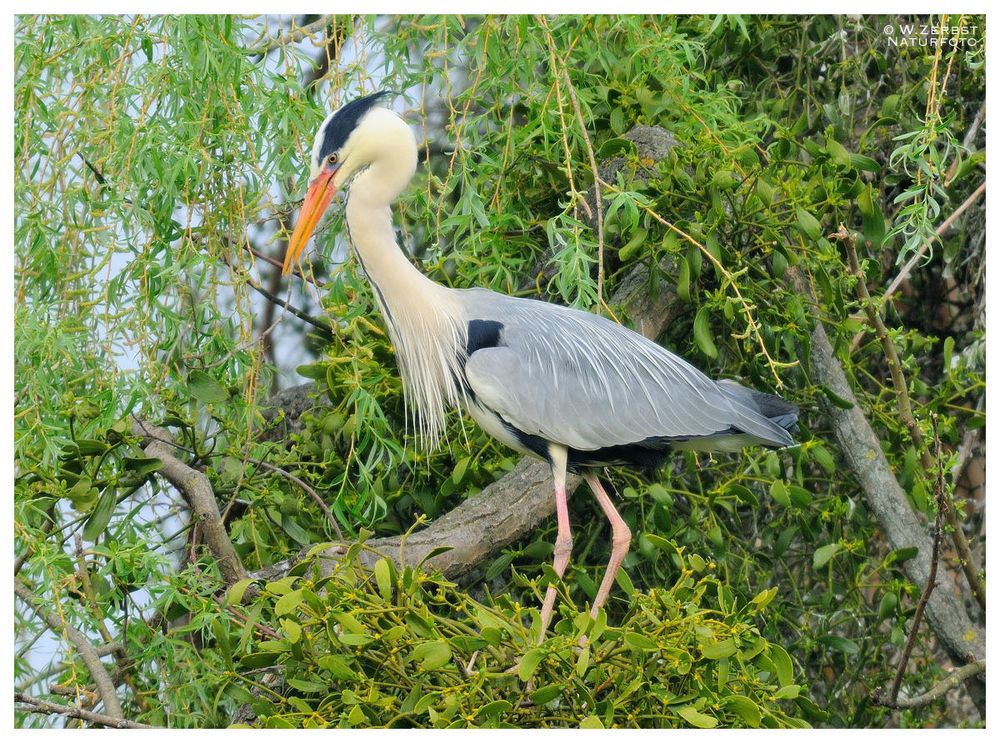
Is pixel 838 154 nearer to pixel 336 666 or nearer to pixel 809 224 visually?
pixel 809 224

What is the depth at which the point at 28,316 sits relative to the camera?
7.09ft

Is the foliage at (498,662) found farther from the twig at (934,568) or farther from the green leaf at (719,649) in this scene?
the twig at (934,568)

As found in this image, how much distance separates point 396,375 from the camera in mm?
2498

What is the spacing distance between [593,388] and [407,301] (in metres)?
0.39

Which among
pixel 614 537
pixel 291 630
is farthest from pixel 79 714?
pixel 614 537

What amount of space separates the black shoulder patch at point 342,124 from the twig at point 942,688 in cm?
137

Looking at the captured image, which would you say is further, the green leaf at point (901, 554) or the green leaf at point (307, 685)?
the green leaf at point (901, 554)

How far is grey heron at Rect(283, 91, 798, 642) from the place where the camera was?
220 centimetres

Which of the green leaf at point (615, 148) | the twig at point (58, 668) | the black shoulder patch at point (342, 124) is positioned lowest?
the twig at point (58, 668)

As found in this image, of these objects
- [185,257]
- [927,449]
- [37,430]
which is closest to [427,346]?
[185,257]

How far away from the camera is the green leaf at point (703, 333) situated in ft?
7.76

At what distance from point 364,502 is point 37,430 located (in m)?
0.60

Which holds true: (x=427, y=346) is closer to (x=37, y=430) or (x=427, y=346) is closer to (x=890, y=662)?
(x=37, y=430)

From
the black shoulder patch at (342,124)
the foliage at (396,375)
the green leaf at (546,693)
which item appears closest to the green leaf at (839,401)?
the foliage at (396,375)
